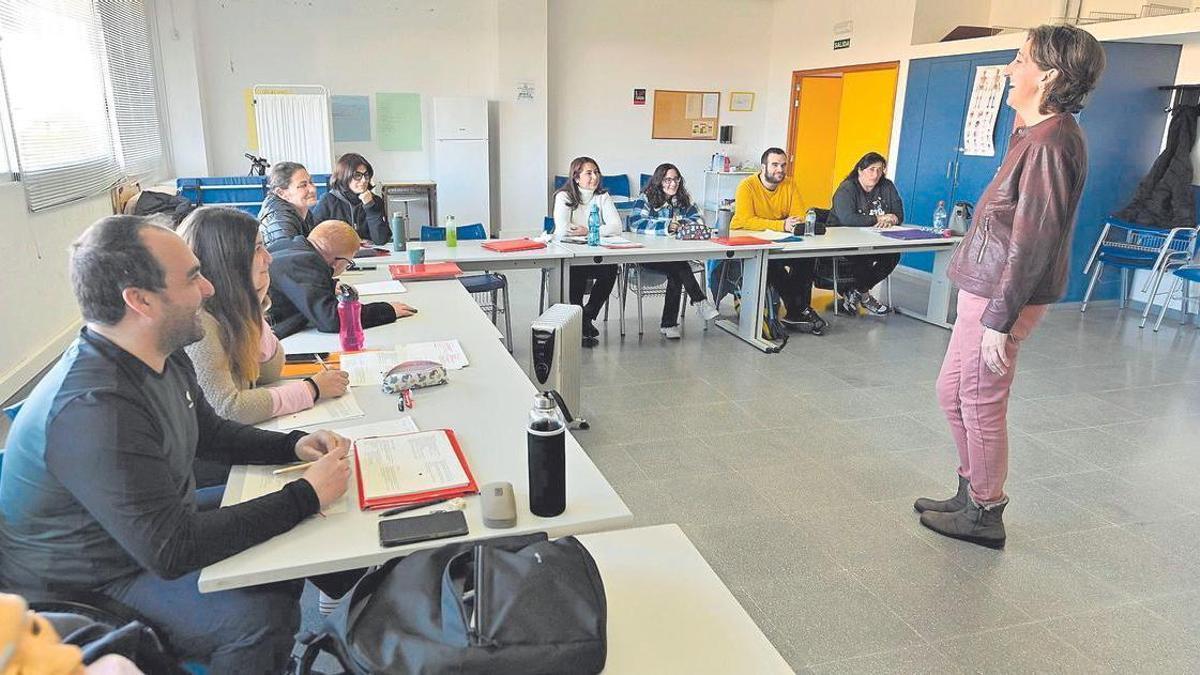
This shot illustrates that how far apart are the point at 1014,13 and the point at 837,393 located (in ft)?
17.7

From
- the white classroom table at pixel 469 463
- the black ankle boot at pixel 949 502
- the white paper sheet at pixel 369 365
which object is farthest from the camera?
the black ankle boot at pixel 949 502

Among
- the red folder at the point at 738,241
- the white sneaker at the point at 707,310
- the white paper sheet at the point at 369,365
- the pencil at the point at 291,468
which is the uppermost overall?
the red folder at the point at 738,241

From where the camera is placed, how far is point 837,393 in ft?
13.9

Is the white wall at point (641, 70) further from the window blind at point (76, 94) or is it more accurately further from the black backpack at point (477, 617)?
the black backpack at point (477, 617)

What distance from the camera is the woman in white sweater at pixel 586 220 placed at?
5117 millimetres

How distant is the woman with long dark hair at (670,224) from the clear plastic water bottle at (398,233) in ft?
5.54

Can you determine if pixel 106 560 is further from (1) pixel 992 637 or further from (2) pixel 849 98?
(2) pixel 849 98

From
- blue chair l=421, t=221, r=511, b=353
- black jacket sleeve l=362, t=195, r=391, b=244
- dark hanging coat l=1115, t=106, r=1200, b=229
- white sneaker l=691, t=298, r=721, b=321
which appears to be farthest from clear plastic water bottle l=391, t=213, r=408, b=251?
dark hanging coat l=1115, t=106, r=1200, b=229

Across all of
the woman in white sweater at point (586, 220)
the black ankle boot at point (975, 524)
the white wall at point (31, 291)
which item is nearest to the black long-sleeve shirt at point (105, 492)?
the black ankle boot at point (975, 524)

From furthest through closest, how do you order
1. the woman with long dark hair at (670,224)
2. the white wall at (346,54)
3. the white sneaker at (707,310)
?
the white wall at (346,54)
the white sneaker at (707,310)
the woman with long dark hair at (670,224)

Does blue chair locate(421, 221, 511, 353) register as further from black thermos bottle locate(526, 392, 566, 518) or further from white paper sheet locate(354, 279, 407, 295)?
black thermos bottle locate(526, 392, 566, 518)

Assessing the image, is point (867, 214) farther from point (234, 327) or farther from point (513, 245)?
point (234, 327)

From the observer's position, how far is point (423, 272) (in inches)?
144

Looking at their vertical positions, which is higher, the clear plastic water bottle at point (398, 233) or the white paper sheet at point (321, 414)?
the clear plastic water bottle at point (398, 233)
